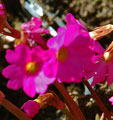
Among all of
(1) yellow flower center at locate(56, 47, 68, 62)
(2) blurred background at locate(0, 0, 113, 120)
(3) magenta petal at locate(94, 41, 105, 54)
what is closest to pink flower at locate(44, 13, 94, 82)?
(1) yellow flower center at locate(56, 47, 68, 62)

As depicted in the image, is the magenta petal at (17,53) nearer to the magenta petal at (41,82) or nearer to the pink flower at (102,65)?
the magenta petal at (41,82)

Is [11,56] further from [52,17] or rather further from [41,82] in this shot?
[52,17]

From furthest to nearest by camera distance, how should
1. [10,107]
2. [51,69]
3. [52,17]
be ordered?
1. [52,17]
2. [10,107]
3. [51,69]

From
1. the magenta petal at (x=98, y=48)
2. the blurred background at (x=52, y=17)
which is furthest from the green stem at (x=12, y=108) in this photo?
the blurred background at (x=52, y=17)

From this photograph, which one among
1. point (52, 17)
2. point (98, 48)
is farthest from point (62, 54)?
point (52, 17)

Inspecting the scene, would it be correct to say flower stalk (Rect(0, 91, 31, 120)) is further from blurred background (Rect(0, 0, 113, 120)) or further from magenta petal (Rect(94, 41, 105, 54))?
blurred background (Rect(0, 0, 113, 120))

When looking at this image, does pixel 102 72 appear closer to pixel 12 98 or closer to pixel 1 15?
pixel 1 15
